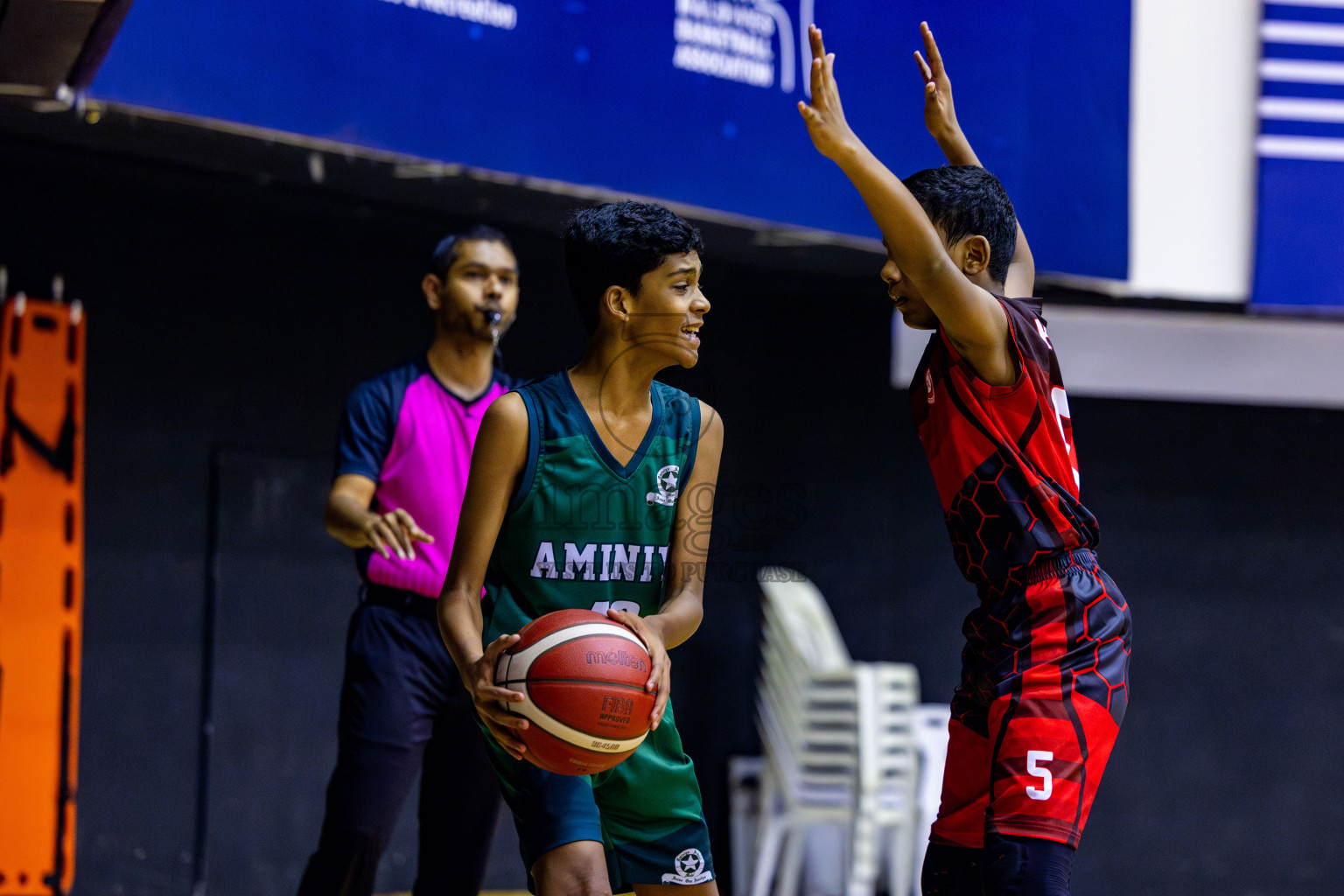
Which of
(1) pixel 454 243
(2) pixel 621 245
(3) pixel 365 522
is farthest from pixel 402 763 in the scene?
(2) pixel 621 245

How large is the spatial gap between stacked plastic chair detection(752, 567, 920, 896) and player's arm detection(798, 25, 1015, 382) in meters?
4.02

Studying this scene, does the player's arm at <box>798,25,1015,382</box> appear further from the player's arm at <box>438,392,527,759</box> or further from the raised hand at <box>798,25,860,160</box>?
the player's arm at <box>438,392,527,759</box>

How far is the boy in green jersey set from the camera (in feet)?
9.60

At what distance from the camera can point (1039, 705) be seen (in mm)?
2793

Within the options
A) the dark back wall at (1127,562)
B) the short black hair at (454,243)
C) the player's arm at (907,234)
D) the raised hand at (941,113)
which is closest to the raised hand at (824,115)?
the player's arm at (907,234)

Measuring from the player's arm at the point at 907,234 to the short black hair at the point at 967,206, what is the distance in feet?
0.82

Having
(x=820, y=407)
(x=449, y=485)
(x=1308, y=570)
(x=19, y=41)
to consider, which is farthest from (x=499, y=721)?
(x=1308, y=570)

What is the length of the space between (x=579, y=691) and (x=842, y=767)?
433 cm

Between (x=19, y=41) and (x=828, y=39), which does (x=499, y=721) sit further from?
(x=828, y=39)

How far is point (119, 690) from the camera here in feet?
19.1

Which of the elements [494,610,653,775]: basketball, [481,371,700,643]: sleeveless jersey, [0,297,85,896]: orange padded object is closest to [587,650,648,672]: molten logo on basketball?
[494,610,653,775]: basketball

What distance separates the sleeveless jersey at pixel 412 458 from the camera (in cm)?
416

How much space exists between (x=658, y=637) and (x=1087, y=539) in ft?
3.27

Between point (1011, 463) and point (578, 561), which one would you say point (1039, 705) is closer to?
point (1011, 463)
